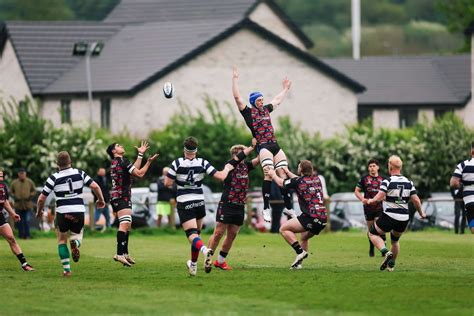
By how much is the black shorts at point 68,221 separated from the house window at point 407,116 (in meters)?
56.4

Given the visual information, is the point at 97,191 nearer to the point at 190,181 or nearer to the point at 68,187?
the point at 68,187

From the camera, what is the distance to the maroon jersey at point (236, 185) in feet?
82.3

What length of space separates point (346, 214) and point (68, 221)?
25854 millimetres

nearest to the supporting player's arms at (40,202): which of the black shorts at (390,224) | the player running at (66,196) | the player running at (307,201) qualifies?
the player running at (66,196)

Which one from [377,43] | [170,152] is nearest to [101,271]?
[170,152]

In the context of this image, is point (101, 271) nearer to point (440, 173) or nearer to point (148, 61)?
point (440, 173)

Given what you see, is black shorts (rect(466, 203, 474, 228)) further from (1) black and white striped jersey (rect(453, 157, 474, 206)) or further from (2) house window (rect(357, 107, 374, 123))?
(2) house window (rect(357, 107, 374, 123))

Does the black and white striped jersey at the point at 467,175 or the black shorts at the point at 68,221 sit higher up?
the black and white striped jersey at the point at 467,175

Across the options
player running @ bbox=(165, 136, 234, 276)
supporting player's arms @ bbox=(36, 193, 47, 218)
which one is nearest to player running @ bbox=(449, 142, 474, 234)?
player running @ bbox=(165, 136, 234, 276)

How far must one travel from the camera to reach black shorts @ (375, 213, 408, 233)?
24406 millimetres

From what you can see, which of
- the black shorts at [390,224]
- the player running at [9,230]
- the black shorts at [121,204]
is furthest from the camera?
the black shorts at [121,204]

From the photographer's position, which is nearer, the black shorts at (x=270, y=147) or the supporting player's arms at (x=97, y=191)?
the supporting player's arms at (x=97, y=191)

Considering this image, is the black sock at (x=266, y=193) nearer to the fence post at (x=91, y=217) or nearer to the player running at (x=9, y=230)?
the player running at (x=9, y=230)

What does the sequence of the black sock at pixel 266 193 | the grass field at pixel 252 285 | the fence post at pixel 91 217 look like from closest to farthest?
the grass field at pixel 252 285 → the black sock at pixel 266 193 → the fence post at pixel 91 217
